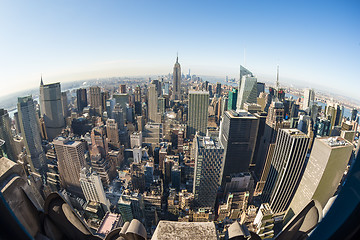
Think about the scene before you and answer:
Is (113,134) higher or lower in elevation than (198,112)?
lower

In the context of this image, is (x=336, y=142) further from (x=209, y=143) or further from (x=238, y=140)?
(x=238, y=140)

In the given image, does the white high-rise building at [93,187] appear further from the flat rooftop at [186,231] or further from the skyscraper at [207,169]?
the flat rooftop at [186,231]

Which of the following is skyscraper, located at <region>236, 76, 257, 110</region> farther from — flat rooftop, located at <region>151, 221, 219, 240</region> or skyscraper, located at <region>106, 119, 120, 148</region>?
flat rooftop, located at <region>151, 221, 219, 240</region>

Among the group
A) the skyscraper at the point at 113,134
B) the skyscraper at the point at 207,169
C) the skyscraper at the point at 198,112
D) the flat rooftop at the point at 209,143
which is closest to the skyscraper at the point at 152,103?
the skyscraper at the point at 198,112

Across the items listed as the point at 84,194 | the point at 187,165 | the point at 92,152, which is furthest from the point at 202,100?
the point at 84,194

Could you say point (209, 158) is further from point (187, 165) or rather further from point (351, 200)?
point (351, 200)

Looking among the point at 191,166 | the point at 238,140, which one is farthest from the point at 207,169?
the point at 238,140
